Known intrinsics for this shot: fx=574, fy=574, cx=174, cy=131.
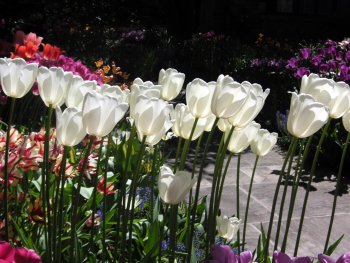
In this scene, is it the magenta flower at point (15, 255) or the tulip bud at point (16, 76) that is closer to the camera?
the magenta flower at point (15, 255)

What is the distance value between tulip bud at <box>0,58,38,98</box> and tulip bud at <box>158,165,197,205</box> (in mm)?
405

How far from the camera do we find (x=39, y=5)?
7.41m

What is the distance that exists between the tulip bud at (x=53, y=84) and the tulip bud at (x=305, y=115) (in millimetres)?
552

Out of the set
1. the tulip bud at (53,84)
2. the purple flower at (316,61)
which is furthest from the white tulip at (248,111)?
the purple flower at (316,61)

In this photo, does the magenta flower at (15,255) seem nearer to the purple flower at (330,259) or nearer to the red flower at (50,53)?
the purple flower at (330,259)

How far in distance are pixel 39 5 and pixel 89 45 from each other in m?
4.53

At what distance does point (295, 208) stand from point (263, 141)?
3.15 m

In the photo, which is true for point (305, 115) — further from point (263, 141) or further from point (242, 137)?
point (263, 141)

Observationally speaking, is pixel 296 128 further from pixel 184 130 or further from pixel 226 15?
pixel 226 15

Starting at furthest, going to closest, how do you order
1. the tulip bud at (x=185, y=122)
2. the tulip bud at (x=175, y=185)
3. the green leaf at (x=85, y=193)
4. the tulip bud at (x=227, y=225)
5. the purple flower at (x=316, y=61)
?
the purple flower at (x=316, y=61) < the green leaf at (x=85, y=193) < the tulip bud at (x=227, y=225) < the tulip bud at (x=185, y=122) < the tulip bud at (x=175, y=185)

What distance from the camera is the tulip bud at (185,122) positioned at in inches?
60.7

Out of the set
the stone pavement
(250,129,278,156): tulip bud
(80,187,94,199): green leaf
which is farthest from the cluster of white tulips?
the stone pavement

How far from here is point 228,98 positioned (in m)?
1.31

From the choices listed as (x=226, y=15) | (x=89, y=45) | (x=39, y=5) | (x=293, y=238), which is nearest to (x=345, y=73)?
(x=293, y=238)
